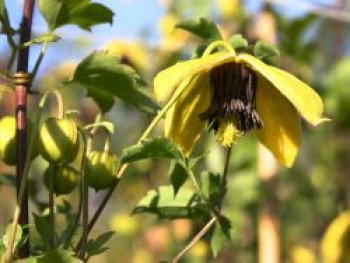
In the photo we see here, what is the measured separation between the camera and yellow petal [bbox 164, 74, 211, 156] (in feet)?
A: 2.96

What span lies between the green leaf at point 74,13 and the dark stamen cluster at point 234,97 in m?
0.13

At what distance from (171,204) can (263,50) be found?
7.6 inches

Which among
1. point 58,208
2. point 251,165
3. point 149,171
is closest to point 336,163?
point 251,165

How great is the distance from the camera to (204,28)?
0.90 meters

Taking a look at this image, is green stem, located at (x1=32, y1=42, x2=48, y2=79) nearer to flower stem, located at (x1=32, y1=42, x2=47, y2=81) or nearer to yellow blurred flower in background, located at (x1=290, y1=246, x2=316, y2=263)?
flower stem, located at (x1=32, y1=42, x2=47, y2=81)

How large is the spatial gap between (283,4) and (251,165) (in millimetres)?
480

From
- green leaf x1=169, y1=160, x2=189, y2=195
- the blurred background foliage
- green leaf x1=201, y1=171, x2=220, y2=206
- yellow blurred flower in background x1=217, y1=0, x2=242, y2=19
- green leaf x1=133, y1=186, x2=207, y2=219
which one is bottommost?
the blurred background foliage

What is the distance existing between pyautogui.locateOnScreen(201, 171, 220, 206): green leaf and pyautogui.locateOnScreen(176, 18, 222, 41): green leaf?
0.46 feet

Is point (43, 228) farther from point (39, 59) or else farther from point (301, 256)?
point (301, 256)

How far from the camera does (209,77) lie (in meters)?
0.91

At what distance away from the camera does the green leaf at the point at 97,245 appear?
0.80 m

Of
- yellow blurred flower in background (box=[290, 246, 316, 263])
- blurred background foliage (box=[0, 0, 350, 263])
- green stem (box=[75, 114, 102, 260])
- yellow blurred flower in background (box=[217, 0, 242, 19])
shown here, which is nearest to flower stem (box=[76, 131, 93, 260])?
green stem (box=[75, 114, 102, 260])

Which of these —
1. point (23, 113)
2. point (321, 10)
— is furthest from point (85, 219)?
point (321, 10)

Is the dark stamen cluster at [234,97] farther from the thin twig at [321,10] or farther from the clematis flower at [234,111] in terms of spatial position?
the thin twig at [321,10]
